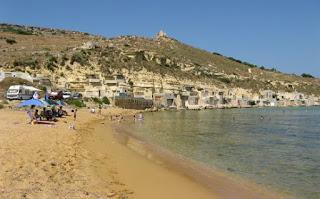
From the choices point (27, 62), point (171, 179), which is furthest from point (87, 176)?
point (27, 62)

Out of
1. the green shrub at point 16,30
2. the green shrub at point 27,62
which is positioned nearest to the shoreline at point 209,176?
the green shrub at point 27,62

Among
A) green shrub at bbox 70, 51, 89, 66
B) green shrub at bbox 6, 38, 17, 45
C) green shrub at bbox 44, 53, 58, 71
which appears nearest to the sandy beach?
green shrub at bbox 44, 53, 58, 71

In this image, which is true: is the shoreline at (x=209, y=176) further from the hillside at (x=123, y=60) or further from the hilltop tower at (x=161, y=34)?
the hilltop tower at (x=161, y=34)

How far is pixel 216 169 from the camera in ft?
66.6

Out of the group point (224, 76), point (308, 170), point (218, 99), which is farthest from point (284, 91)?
point (308, 170)

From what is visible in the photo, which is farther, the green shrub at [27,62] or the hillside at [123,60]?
the hillside at [123,60]

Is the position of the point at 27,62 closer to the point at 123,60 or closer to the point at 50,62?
the point at 50,62

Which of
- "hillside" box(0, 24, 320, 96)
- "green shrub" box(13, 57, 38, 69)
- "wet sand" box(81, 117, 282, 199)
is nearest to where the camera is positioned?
"wet sand" box(81, 117, 282, 199)

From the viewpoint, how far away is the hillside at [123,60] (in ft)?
291

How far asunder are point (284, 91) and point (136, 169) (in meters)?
162

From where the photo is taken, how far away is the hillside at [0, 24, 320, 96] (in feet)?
291

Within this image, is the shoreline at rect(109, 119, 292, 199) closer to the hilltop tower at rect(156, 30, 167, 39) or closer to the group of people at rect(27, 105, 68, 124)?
the group of people at rect(27, 105, 68, 124)

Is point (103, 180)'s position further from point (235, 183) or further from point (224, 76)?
point (224, 76)

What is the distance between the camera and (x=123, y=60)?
4306 inches
